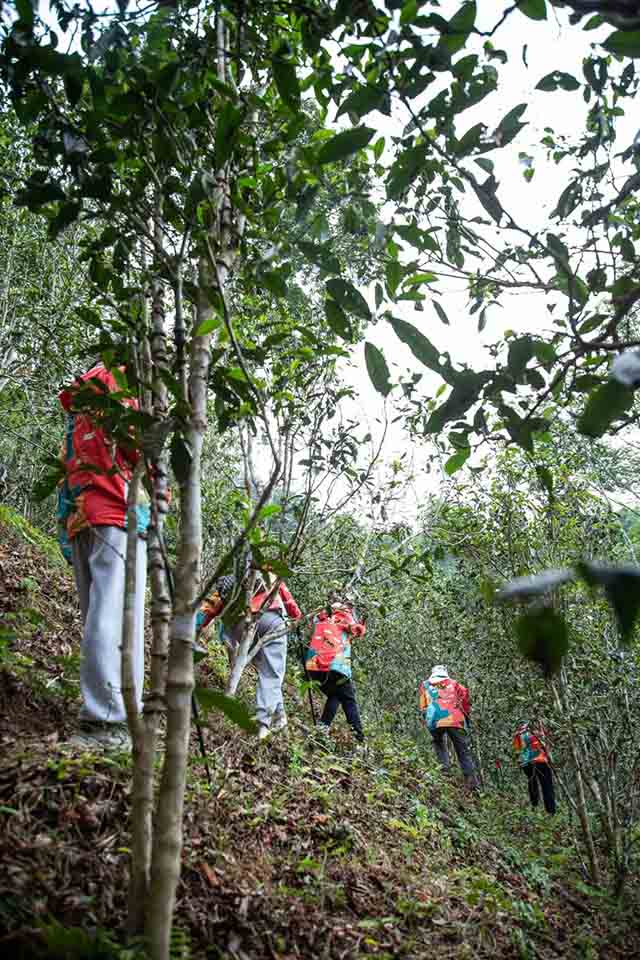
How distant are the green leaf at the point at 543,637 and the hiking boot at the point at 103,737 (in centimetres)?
261

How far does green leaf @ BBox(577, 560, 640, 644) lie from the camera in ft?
2.09

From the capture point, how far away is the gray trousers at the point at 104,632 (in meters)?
2.93

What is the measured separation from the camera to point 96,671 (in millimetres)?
2949

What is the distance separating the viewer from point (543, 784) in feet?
30.1

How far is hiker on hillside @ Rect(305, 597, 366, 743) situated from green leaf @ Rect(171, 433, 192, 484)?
5.15 metres

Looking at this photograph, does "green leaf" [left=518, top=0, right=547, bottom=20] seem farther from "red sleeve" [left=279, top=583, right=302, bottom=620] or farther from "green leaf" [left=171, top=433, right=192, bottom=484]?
"red sleeve" [left=279, top=583, right=302, bottom=620]

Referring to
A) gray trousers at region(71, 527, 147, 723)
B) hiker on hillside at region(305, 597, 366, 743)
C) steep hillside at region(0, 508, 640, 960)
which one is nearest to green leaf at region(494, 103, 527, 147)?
gray trousers at region(71, 527, 147, 723)

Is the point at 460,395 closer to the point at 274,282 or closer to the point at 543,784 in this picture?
the point at 274,282

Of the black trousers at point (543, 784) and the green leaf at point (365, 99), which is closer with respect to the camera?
the green leaf at point (365, 99)

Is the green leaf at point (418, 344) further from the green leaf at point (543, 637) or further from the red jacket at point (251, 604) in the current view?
the red jacket at point (251, 604)

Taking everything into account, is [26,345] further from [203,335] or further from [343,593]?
[203,335]

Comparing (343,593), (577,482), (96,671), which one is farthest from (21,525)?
(577,482)

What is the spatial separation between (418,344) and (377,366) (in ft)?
0.46

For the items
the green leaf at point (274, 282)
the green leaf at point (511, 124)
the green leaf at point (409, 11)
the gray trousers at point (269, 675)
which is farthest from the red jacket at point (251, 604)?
the green leaf at point (409, 11)
